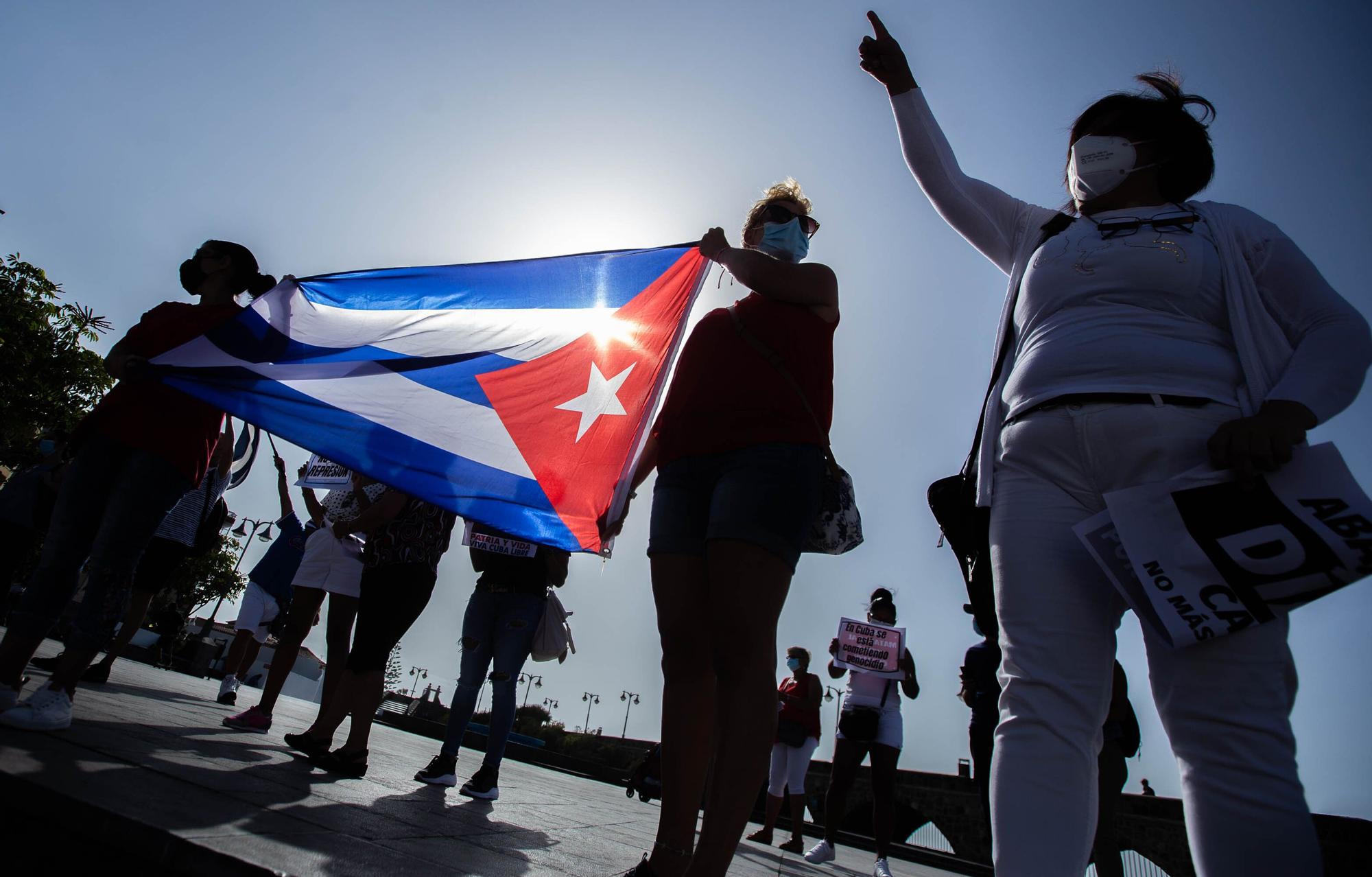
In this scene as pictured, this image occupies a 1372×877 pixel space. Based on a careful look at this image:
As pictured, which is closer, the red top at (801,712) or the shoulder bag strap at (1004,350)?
the shoulder bag strap at (1004,350)

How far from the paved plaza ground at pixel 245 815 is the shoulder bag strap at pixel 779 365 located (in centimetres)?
152

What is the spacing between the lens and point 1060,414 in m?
1.83

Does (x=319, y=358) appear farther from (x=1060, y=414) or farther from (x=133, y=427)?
(x=1060, y=414)

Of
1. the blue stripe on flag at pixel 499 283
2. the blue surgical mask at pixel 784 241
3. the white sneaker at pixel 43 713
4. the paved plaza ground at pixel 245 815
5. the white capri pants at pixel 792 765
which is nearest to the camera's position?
the paved plaza ground at pixel 245 815

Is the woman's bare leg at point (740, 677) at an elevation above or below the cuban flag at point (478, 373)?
below

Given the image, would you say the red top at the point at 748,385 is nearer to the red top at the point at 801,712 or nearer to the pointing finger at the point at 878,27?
the pointing finger at the point at 878,27

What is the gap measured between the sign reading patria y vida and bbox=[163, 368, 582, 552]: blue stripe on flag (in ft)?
12.6

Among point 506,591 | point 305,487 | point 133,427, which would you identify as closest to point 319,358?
point 133,427

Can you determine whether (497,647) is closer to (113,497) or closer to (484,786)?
(484,786)

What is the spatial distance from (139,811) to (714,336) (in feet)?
6.57

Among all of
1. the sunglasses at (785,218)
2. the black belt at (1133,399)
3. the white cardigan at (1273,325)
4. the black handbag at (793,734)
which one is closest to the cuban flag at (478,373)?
the sunglasses at (785,218)

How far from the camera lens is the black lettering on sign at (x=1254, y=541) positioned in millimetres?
1469

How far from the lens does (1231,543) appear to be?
61.3 inches

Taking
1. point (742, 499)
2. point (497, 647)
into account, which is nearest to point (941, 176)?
point (742, 499)
